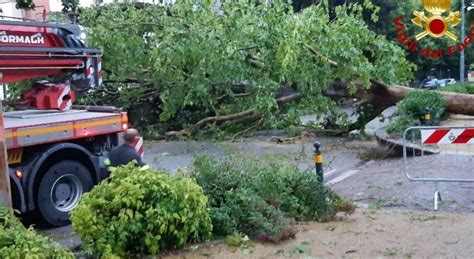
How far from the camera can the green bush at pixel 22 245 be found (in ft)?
16.3

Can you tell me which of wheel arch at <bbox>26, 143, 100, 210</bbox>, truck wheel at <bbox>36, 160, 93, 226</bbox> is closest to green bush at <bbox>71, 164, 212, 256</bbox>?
wheel arch at <bbox>26, 143, 100, 210</bbox>

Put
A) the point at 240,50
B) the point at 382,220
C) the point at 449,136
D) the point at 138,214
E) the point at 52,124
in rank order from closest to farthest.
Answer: the point at 138,214 → the point at 382,220 → the point at 52,124 → the point at 449,136 → the point at 240,50

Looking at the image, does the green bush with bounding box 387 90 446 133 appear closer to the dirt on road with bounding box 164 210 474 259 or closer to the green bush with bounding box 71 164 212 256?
the dirt on road with bounding box 164 210 474 259

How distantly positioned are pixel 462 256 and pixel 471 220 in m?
1.81

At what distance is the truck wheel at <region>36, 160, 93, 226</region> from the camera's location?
8.45m

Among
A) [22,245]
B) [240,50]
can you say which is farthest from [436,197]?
[240,50]

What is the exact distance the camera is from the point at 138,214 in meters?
5.99

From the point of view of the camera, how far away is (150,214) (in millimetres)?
5957

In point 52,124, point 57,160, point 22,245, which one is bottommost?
point 22,245

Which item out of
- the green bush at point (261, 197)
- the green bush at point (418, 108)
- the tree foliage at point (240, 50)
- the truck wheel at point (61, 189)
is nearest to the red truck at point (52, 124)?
the truck wheel at point (61, 189)

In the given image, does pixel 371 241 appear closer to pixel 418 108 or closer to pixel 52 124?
pixel 52 124

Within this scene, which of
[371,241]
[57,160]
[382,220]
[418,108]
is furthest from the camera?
[418,108]

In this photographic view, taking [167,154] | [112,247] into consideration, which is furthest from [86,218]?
[167,154]

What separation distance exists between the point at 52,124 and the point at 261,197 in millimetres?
2933
